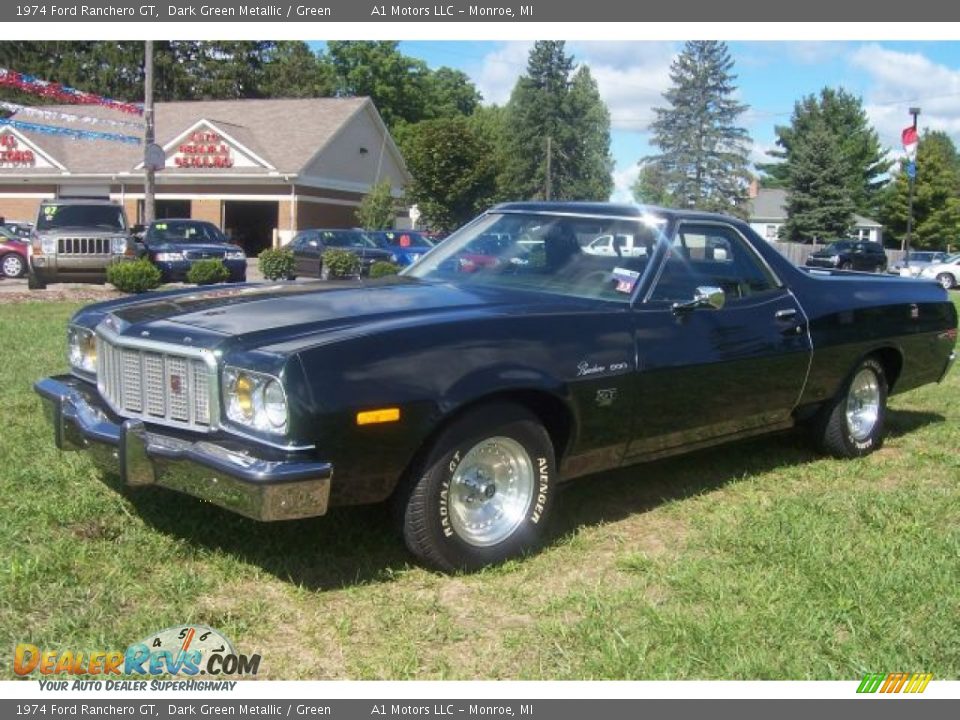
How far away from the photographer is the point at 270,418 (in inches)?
136

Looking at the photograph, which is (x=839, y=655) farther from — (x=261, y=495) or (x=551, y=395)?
(x=261, y=495)

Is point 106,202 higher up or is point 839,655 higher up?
point 106,202

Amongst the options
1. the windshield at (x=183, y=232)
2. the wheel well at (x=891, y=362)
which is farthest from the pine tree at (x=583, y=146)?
the wheel well at (x=891, y=362)

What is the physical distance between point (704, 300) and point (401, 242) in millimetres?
20727

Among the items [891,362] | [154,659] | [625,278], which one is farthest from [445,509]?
[891,362]

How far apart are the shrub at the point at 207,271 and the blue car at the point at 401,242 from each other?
5595mm

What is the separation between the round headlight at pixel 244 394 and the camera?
11.5 ft

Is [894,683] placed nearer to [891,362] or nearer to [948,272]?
[891,362]

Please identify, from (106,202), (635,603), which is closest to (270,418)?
(635,603)

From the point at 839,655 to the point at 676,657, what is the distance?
1.87ft

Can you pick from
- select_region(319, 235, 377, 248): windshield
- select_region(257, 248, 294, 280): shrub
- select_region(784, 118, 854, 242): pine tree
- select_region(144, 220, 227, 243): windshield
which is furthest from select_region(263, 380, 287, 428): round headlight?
select_region(784, 118, 854, 242): pine tree

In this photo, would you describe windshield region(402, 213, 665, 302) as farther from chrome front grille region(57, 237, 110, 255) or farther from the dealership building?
the dealership building

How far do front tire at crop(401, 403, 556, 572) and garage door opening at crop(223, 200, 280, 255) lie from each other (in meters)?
34.9

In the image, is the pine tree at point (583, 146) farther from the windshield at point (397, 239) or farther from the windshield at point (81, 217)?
the windshield at point (81, 217)
